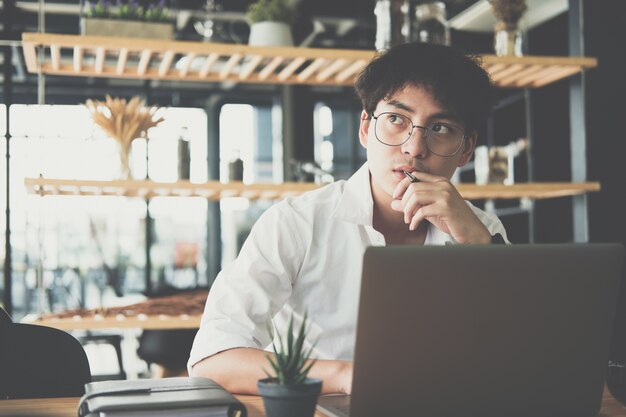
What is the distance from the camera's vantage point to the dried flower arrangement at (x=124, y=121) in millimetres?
2918

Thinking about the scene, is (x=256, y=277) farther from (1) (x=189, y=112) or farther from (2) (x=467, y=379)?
(1) (x=189, y=112)

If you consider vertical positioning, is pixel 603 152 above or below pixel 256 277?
above

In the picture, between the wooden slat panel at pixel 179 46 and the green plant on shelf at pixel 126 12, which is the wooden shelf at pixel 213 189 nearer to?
the wooden slat panel at pixel 179 46

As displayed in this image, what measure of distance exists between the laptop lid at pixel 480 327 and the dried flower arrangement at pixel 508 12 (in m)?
2.39

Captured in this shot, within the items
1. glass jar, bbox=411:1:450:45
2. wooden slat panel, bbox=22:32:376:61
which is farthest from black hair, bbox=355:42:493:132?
glass jar, bbox=411:1:450:45

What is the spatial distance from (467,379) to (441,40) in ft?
8.17

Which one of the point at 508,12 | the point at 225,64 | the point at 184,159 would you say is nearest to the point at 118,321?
the point at 184,159

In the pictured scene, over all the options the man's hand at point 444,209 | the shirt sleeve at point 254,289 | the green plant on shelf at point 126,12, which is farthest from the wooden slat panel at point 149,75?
the man's hand at point 444,209

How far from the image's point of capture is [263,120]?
34.4ft

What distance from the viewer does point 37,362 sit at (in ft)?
5.07

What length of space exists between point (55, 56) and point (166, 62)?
41 cm

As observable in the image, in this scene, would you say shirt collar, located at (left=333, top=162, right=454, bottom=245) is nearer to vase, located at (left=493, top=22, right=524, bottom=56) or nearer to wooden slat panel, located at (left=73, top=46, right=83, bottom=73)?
wooden slat panel, located at (left=73, top=46, right=83, bottom=73)

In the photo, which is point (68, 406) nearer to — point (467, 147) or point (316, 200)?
point (316, 200)

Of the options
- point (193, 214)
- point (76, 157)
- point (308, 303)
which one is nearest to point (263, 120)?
point (193, 214)
